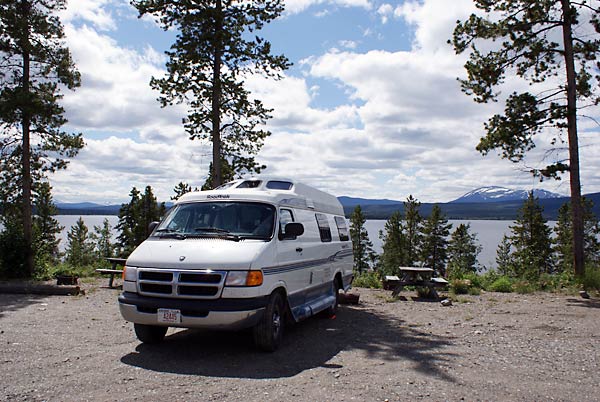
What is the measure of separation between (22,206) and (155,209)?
3631 centimetres

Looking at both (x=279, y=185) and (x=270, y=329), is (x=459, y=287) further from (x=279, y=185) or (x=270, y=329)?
(x=270, y=329)

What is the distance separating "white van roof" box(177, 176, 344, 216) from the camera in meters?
8.16

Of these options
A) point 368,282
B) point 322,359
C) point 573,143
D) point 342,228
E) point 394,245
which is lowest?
point 394,245

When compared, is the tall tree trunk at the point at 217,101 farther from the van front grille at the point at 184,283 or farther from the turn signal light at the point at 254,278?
the turn signal light at the point at 254,278

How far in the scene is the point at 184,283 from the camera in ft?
22.1

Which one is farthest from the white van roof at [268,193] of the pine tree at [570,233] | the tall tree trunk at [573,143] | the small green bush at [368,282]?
the pine tree at [570,233]

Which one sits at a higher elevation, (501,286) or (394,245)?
(501,286)

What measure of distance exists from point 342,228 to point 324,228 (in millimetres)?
1830

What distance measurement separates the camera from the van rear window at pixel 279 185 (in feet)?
29.7

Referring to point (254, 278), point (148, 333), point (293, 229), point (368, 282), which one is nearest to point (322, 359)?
point (254, 278)

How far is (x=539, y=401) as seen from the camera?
5199mm

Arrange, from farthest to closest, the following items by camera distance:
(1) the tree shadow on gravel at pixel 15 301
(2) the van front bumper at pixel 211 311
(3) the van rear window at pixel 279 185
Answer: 1. (1) the tree shadow on gravel at pixel 15 301
2. (3) the van rear window at pixel 279 185
3. (2) the van front bumper at pixel 211 311

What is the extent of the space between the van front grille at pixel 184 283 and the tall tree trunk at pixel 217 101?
9.23 m

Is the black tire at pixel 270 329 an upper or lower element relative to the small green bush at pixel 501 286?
upper
